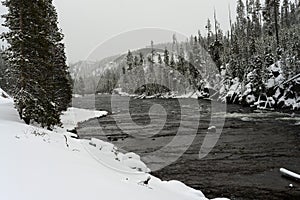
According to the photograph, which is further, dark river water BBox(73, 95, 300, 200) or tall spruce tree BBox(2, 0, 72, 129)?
tall spruce tree BBox(2, 0, 72, 129)

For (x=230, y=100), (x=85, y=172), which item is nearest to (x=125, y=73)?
(x=230, y=100)

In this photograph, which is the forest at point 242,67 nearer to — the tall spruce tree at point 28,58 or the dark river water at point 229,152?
the dark river water at point 229,152

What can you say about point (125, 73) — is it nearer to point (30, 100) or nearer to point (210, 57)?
point (210, 57)

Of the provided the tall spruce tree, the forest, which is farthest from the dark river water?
the forest

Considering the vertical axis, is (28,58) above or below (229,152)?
above

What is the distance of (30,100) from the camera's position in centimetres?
1877

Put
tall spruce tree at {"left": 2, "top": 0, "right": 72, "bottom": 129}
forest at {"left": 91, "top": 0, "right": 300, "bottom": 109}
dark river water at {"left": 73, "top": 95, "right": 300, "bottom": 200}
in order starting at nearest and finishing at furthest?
dark river water at {"left": 73, "top": 95, "right": 300, "bottom": 200} → tall spruce tree at {"left": 2, "top": 0, "right": 72, "bottom": 129} → forest at {"left": 91, "top": 0, "right": 300, "bottom": 109}

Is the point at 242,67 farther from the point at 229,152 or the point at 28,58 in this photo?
the point at 28,58

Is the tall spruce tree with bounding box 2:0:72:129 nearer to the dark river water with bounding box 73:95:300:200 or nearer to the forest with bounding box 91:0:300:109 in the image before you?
the dark river water with bounding box 73:95:300:200

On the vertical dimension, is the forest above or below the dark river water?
above

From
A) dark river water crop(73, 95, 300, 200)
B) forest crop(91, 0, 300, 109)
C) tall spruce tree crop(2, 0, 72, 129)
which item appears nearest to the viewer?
dark river water crop(73, 95, 300, 200)

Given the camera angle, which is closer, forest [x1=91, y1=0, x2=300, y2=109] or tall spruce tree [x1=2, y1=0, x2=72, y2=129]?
tall spruce tree [x1=2, y1=0, x2=72, y2=129]

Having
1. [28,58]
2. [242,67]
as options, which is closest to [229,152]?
[28,58]

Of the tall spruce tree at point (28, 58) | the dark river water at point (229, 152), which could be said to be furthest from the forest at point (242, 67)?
the tall spruce tree at point (28, 58)
